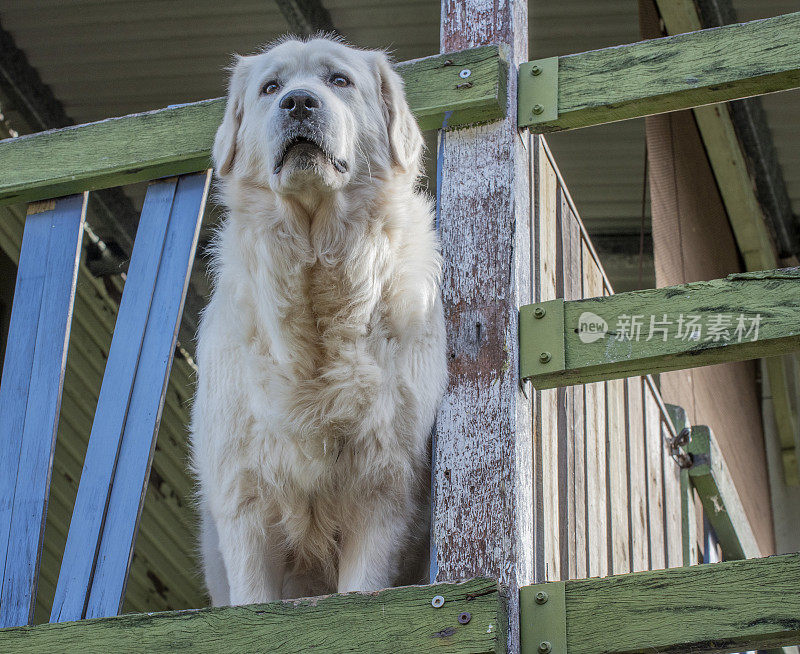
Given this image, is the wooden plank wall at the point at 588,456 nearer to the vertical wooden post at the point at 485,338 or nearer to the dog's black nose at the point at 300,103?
the vertical wooden post at the point at 485,338

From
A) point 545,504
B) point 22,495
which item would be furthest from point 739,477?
point 22,495

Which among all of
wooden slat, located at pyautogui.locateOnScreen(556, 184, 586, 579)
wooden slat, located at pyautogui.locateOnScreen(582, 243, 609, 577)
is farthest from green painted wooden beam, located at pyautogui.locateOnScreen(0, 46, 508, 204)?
wooden slat, located at pyautogui.locateOnScreen(582, 243, 609, 577)

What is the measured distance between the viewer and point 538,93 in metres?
3.35

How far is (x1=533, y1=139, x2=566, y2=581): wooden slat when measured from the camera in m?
3.18

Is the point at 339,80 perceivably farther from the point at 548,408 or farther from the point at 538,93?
the point at 548,408

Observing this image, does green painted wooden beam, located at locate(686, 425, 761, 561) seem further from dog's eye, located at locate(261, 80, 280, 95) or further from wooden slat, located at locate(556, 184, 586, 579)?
dog's eye, located at locate(261, 80, 280, 95)

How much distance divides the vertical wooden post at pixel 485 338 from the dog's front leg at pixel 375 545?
15.4 inches

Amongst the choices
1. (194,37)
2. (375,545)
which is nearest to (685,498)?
(375,545)

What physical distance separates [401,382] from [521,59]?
1.00 metres

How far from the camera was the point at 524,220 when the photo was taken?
10.8 feet

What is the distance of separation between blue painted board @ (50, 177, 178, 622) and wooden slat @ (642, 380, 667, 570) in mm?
2112

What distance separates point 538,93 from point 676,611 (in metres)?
1.51

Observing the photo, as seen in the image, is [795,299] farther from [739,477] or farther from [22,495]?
[739,477]

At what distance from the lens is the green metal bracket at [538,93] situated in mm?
3309
